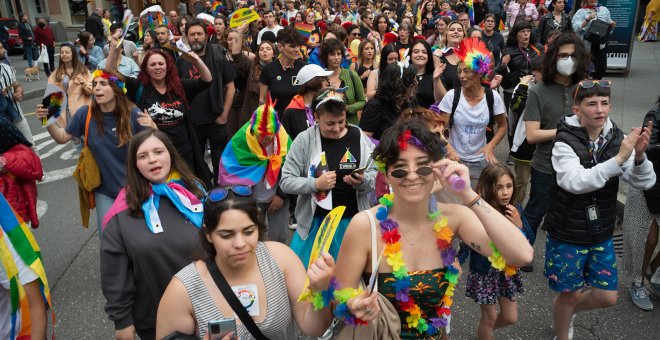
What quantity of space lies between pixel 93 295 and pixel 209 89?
2596 mm

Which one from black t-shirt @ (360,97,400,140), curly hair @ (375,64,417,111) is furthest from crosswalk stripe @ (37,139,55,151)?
curly hair @ (375,64,417,111)

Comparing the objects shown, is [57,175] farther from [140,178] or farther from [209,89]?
[140,178]

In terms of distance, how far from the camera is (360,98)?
20.3 feet

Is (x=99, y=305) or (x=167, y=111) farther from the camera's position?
(x=167, y=111)

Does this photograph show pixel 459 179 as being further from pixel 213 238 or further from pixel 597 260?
pixel 597 260

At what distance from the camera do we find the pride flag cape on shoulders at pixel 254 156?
4332 mm

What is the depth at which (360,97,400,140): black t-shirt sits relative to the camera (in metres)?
4.55

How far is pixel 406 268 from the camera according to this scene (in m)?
2.41

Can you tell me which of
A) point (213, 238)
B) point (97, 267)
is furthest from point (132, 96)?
point (213, 238)

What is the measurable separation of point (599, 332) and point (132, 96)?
4420 mm

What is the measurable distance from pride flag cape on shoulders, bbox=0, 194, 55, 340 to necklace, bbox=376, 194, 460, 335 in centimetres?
176

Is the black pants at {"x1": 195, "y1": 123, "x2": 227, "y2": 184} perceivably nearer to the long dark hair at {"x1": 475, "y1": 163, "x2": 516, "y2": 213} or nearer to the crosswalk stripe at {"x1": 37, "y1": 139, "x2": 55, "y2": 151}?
the long dark hair at {"x1": 475, "y1": 163, "x2": 516, "y2": 213}

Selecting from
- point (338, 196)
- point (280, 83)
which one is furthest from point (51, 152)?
point (338, 196)

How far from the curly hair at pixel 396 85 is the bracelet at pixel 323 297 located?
2.58m
